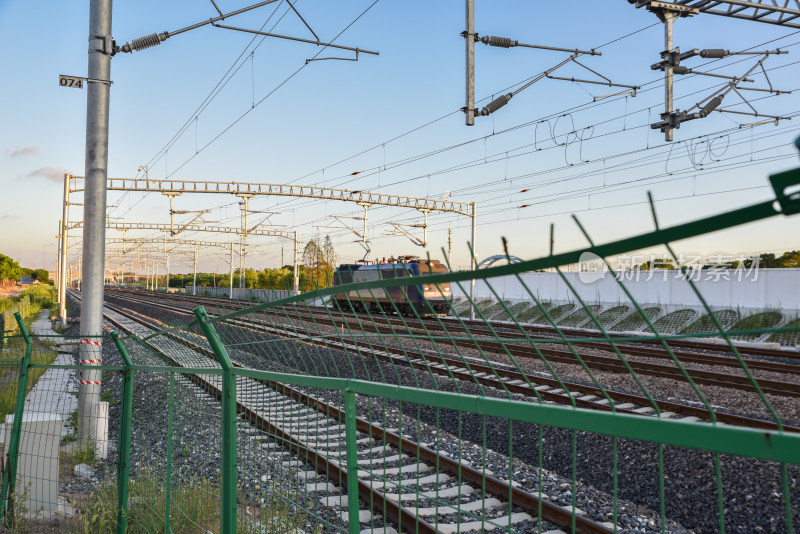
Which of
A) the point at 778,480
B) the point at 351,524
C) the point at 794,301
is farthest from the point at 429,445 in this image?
the point at 794,301

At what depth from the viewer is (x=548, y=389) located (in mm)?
11406

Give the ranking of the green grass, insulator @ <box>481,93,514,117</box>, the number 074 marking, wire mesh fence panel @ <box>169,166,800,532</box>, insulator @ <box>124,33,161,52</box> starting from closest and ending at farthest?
1. wire mesh fence panel @ <box>169,166,800,532</box>
2. the green grass
3. the number 074 marking
4. insulator @ <box>124,33,161,52</box>
5. insulator @ <box>481,93,514,117</box>

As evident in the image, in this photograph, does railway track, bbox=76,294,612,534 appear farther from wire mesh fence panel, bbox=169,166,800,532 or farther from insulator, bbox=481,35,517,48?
insulator, bbox=481,35,517,48

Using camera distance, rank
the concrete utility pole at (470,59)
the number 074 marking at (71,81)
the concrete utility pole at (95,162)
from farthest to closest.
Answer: the concrete utility pole at (470,59), the number 074 marking at (71,81), the concrete utility pole at (95,162)

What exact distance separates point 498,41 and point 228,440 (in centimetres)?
1235

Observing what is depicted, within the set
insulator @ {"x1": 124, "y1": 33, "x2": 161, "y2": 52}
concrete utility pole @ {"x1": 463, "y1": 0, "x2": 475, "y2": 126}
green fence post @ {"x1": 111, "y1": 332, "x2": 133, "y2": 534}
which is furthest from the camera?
concrete utility pole @ {"x1": 463, "y1": 0, "x2": 475, "y2": 126}

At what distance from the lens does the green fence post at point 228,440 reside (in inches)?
156

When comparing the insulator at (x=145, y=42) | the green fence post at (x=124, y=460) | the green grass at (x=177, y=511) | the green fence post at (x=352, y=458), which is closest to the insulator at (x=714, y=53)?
the insulator at (x=145, y=42)

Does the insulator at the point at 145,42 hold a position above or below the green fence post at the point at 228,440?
above

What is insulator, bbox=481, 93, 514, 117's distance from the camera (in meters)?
15.2

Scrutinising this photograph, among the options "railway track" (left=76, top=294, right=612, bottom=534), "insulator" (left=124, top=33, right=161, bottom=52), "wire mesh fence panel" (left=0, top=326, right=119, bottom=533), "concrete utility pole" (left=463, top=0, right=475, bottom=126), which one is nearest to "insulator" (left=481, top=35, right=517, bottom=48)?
"concrete utility pole" (left=463, top=0, right=475, bottom=126)

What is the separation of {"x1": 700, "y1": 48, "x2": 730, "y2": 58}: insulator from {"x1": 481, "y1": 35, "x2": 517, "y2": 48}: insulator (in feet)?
13.7

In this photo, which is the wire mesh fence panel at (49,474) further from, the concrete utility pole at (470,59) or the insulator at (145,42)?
the concrete utility pole at (470,59)

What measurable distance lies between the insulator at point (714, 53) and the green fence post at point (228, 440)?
45.6 ft
